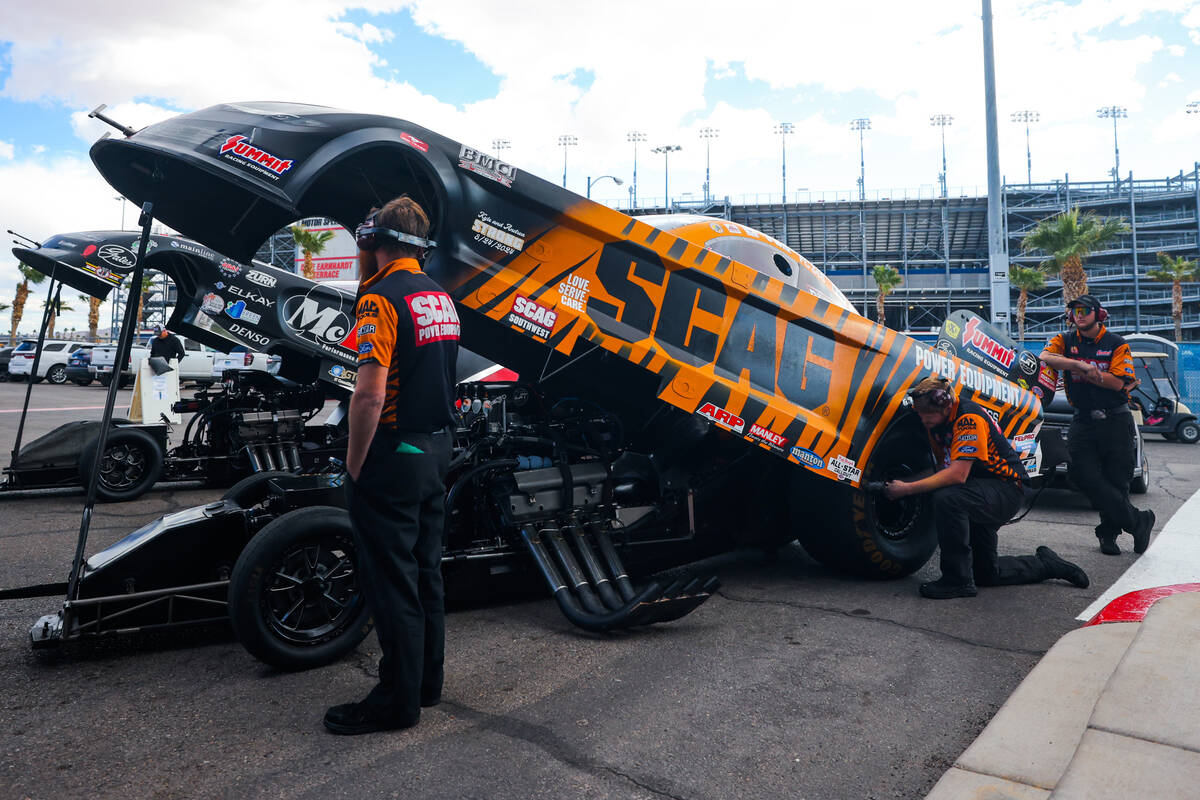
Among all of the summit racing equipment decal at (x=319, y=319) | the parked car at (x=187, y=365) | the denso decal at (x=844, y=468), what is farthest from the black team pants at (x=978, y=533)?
the parked car at (x=187, y=365)

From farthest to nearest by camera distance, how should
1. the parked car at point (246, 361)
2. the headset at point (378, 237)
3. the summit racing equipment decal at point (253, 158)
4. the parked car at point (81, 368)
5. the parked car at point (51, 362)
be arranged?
the parked car at point (51, 362) < the parked car at point (81, 368) < the parked car at point (246, 361) < the summit racing equipment decal at point (253, 158) < the headset at point (378, 237)

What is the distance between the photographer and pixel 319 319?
711cm

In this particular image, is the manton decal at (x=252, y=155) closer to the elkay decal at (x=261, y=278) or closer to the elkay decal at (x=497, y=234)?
the elkay decal at (x=497, y=234)

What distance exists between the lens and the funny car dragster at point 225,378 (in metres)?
6.68

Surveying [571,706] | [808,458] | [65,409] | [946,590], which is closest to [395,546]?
[571,706]

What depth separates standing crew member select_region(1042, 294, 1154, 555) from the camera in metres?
5.76

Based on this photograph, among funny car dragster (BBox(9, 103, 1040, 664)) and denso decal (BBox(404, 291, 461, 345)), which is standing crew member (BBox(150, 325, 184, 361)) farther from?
denso decal (BBox(404, 291, 461, 345))

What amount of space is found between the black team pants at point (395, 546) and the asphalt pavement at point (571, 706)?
18cm

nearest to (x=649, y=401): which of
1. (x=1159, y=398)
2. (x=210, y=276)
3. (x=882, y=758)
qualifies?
(x=882, y=758)

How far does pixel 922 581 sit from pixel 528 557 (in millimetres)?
2532

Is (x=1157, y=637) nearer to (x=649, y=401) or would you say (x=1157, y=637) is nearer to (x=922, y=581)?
(x=922, y=581)

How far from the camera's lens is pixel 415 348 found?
276 cm

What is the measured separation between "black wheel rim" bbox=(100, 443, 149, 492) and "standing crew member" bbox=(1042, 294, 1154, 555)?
24.7ft

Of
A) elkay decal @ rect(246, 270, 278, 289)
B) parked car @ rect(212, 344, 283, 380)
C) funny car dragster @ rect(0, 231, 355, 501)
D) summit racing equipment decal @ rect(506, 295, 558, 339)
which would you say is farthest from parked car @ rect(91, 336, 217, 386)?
summit racing equipment decal @ rect(506, 295, 558, 339)
